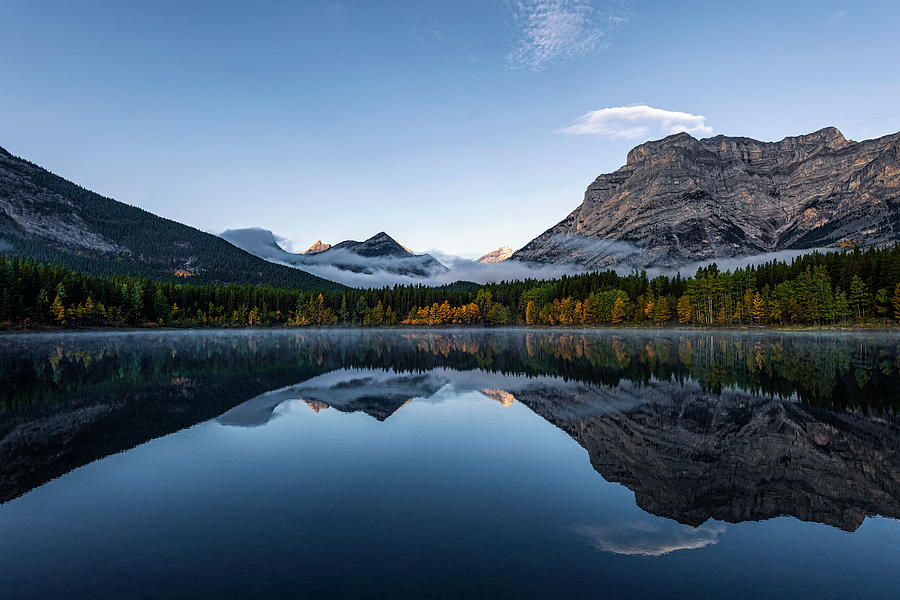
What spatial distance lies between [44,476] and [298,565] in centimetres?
958

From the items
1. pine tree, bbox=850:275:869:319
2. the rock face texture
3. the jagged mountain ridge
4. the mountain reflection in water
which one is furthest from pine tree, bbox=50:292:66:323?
pine tree, bbox=850:275:869:319

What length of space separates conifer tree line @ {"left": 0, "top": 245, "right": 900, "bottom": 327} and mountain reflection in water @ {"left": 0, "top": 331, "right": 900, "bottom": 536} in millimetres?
81429

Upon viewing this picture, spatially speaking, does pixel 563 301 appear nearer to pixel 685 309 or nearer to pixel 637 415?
pixel 685 309

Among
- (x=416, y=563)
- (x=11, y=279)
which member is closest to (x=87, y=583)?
(x=416, y=563)

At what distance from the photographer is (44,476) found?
12.8 meters

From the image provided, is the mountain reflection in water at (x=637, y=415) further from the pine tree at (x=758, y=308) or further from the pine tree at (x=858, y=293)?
the pine tree at (x=758, y=308)

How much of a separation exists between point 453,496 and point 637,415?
39.3 ft

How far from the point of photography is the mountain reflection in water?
11.5 metres

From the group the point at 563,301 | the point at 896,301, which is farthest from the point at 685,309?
the point at 896,301

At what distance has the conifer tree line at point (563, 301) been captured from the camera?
10644 cm

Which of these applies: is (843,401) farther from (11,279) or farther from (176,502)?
(11,279)

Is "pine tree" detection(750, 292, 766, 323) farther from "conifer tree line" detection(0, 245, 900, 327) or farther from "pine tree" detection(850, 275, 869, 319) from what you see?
"pine tree" detection(850, 275, 869, 319)

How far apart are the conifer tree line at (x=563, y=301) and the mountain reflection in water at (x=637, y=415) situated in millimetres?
81429

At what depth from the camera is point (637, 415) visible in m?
20.5
